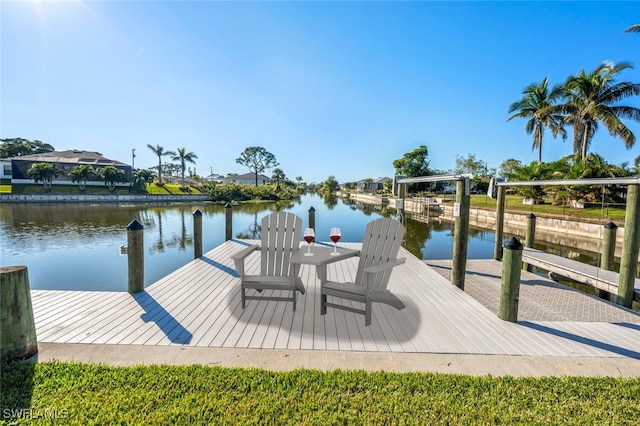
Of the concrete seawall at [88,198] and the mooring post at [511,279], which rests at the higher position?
the mooring post at [511,279]

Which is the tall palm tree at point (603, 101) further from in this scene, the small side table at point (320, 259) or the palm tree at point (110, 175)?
the palm tree at point (110, 175)

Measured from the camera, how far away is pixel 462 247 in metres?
3.99

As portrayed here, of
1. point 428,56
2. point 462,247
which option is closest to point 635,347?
point 462,247

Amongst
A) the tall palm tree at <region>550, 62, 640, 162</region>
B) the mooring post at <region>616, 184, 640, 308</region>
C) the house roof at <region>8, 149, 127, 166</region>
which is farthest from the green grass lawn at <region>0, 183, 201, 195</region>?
the mooring post at <region>616, 184, 640, 308</region>

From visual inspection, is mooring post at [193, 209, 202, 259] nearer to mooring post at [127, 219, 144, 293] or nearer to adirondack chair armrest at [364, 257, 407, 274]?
mooring post at [127, 219, 144, 293]

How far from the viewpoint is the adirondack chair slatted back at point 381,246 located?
2.96 metres

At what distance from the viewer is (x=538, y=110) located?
2202 centimetres

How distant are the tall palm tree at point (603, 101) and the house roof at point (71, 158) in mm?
48693

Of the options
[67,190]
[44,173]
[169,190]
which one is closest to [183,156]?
[169,190]

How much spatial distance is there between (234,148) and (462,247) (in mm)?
53681

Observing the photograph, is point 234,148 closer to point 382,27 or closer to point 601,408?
point 382,27

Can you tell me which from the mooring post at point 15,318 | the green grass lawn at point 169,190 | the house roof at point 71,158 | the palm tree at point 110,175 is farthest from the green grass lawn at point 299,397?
the house roof at point 71,158

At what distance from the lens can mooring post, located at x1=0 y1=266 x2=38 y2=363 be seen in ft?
6.16

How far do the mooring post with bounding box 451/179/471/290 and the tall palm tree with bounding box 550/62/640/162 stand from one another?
18.2 meters
